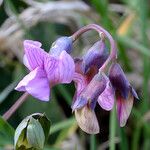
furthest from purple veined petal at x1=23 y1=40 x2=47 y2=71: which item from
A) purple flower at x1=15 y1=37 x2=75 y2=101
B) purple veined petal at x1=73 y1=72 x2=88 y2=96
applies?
purple veined petal at x1=73 y1=72 x2=88 y2=96

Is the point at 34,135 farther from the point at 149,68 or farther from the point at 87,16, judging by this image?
the point at 87,16

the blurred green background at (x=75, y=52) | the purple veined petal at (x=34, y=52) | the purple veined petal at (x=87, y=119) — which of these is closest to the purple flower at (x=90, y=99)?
the purple veined petal at (x=87, y=119)

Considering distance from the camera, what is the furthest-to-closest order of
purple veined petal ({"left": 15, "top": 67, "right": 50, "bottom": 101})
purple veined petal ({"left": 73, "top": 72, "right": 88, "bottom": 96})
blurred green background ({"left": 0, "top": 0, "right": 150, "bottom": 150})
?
blurred green background ({"left": 0, "top": 0, "right": 150, "bottom": 150})
purple veined petal ({"left": 73, "top": 72, "right": 88, "bottom": 96})
purple veined petal ({"left": 15, "top": 67, "right": 50, "bottom": 101})

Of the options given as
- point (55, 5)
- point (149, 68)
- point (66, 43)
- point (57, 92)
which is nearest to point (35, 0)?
point (55, 5)

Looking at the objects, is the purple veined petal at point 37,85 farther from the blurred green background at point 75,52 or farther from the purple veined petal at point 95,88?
the blurred green background at point 75,52

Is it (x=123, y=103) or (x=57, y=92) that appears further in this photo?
(x=57, y=92)

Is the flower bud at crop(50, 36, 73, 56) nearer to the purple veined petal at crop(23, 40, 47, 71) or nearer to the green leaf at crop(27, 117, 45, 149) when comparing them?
the purple veined petal at crop(23, 40, 47, 71)
